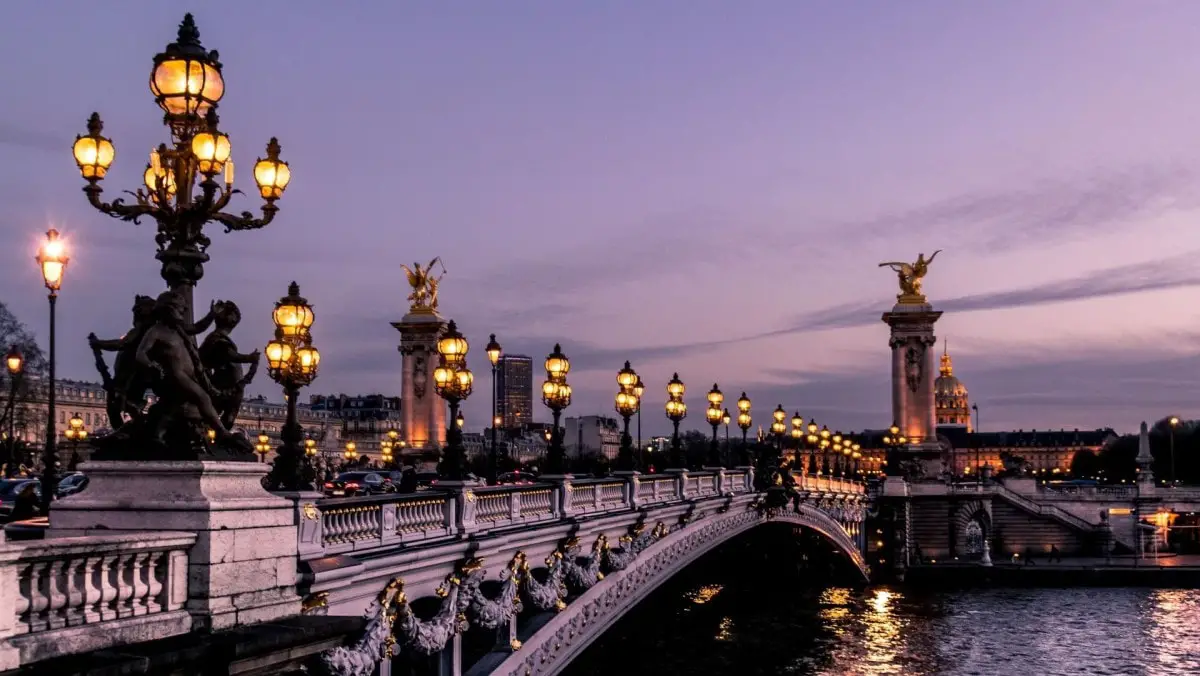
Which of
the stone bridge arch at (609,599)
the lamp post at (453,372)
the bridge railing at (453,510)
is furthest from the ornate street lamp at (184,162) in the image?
the stone bridge arch at (609,599)

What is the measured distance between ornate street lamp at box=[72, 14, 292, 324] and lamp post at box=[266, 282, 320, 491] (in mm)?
2844

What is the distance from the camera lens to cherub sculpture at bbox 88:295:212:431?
12070mm

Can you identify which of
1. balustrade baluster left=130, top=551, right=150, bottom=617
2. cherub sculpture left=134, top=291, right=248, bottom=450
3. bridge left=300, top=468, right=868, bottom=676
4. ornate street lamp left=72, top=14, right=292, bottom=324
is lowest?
bridge left=300, top=468, right=868, bottom=676

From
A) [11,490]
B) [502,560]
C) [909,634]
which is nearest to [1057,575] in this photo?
[909,634]

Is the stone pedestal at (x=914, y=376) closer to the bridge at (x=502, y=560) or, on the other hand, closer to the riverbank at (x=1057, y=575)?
the riverbank at (x=1057, y=575)

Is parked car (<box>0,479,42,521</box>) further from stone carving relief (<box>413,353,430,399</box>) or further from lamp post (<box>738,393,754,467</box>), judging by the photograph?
stone carving relief (<box>413,353,430,399</box>)

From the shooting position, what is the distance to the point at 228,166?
14531 millimetres

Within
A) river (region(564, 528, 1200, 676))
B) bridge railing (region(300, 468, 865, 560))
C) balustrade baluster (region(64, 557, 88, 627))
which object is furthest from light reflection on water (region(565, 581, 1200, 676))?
balustrade baluster (region(64, 557, 88, 627))

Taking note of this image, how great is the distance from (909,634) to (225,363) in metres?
50.4

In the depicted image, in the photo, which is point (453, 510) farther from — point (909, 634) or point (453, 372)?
point (909, 634)

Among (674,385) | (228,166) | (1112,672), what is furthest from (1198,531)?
(228,166)

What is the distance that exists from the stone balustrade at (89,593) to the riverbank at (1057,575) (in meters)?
72.7

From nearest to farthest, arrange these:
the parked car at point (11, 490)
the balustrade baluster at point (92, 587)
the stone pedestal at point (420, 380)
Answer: the balustrade baluster at point (92, 587)
the parked car at point (11, 490)
the stone pedestal at point (420, 380)

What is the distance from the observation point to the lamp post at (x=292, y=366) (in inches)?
598
